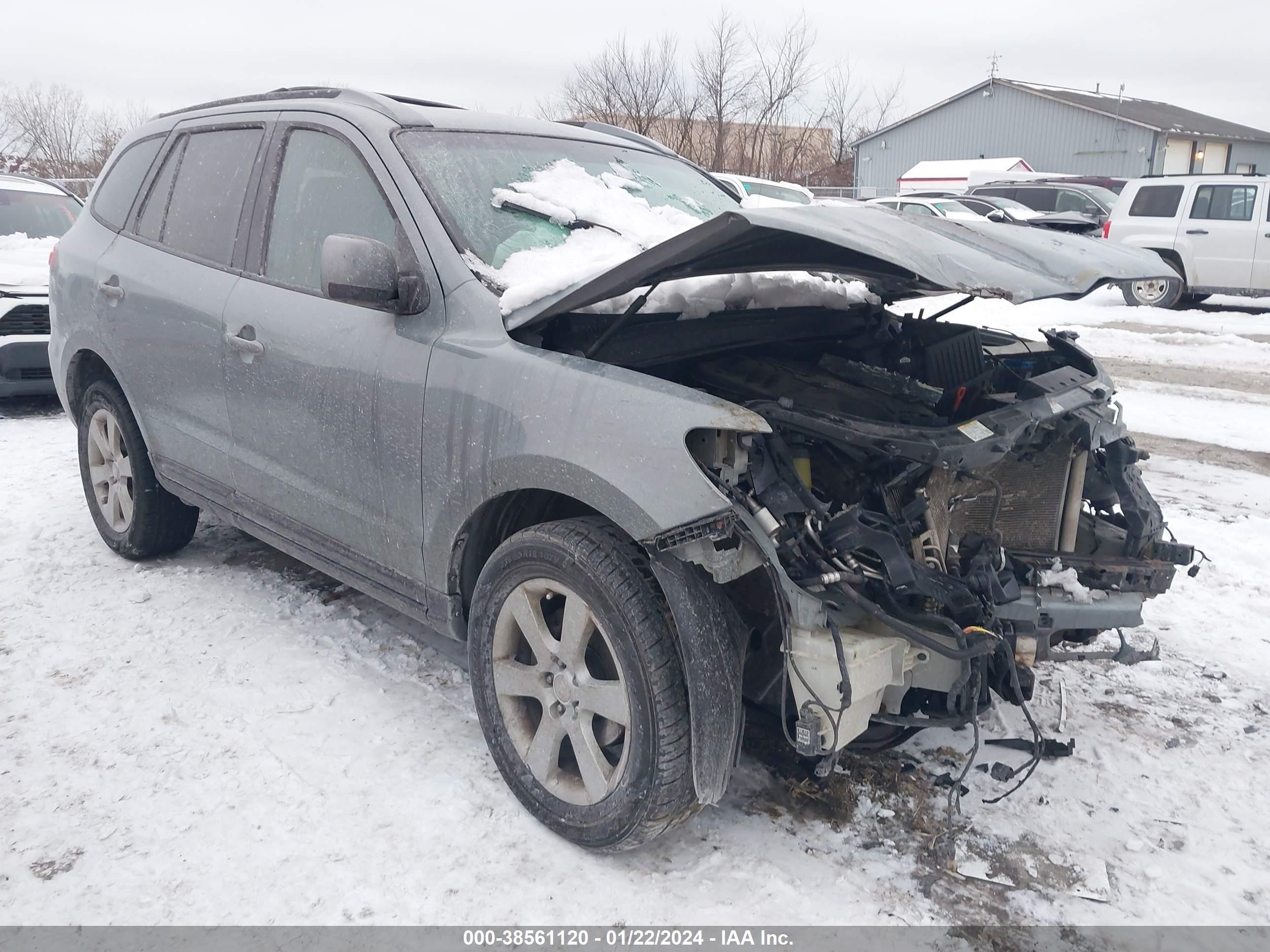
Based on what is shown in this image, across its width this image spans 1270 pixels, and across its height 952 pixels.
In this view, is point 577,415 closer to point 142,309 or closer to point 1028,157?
point 142,309

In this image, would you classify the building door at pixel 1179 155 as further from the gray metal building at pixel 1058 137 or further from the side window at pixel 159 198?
the side window at pixel 159 198

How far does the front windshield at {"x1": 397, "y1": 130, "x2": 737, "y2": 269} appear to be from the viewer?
311 centimetres

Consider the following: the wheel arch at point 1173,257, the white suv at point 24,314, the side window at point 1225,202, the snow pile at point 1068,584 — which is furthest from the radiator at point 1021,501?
the side window at point 1225,202

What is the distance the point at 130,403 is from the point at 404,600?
1996 millimetres

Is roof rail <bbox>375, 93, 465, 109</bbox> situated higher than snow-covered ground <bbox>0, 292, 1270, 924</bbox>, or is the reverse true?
roof rail <bbox>375, 93, 465, 109</bbox>

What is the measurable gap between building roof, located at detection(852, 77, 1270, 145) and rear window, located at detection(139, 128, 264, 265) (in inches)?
1560

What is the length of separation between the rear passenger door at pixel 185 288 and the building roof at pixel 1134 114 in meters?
39.7

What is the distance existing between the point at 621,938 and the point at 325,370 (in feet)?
6.40

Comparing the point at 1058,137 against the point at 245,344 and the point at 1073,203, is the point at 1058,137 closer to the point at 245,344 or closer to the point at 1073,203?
the point at 1073,203

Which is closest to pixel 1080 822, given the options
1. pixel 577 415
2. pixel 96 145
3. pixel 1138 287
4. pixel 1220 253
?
pixel 577 415

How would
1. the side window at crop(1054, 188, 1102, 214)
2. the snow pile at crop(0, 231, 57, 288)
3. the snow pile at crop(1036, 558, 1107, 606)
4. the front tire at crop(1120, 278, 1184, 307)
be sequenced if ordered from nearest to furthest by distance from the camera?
the snow pile at crop(1036, 558, 1107, 606), the snow pile at crop(0, 231, 57, 288), the front tire at crop(1120, 278, 1184, 307), the side window at crop(1054, 188, 1102, 214)

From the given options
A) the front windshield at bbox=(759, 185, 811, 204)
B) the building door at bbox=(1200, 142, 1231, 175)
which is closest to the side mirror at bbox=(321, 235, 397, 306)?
the front windshield at bbox=(759, 185, 811, 204)

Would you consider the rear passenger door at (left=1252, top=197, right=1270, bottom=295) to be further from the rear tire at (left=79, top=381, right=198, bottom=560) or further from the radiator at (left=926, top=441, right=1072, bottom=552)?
the rear tire at (left=79, top=381, right=198, bottom=560)

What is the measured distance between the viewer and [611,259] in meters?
2.84
